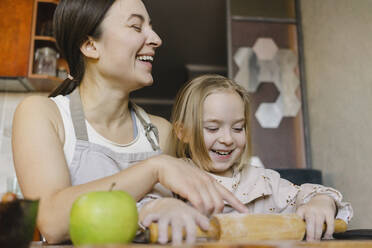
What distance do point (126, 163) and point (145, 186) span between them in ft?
1.16

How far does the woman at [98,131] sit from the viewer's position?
0.76 metres

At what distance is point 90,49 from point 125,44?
5.8 inches

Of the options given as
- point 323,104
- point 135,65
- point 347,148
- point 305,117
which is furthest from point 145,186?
point 305,117

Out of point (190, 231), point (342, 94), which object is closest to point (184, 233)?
point (190, 231)

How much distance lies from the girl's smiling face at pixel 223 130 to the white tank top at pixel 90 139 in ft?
0.73

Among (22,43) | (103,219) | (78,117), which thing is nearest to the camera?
(103,219)

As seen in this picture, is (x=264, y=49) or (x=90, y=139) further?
(x=264, y=49)

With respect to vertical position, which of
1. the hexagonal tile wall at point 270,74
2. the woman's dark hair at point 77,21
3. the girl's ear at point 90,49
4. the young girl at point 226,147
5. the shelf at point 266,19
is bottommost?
the young girl at point 226,147

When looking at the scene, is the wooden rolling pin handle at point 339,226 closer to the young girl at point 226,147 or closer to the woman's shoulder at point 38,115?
the young girl at point 226,147

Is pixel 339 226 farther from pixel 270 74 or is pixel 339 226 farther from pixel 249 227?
pixel 270 74

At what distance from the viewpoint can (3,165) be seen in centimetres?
301

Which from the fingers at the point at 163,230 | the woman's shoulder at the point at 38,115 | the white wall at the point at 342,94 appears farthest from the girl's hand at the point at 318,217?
the white wall at the point at 342,94

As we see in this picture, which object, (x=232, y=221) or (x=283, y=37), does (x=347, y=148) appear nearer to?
(x=283, y=37)

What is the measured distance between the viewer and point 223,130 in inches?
49.6
